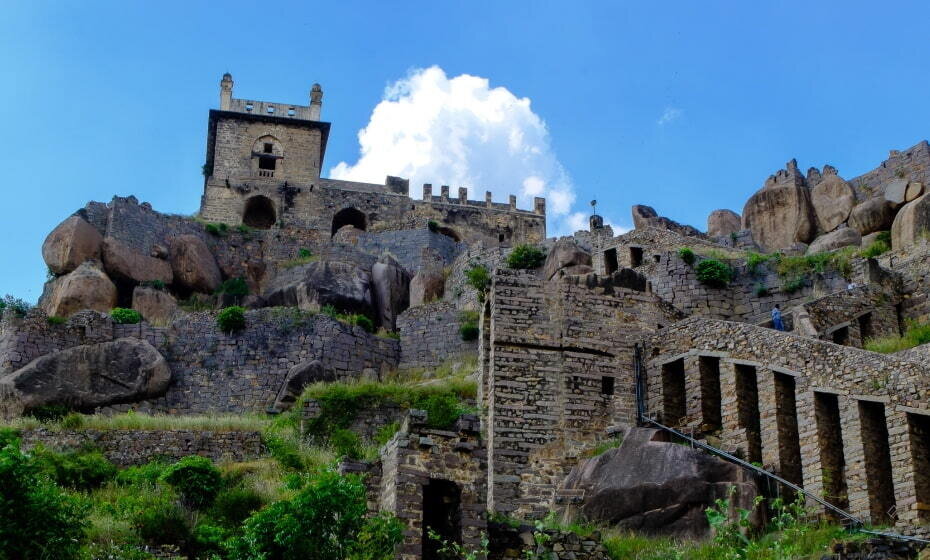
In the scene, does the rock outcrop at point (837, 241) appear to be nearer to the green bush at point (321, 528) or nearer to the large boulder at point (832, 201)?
the large boulder at point (832, 201)

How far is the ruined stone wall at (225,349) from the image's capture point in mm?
38531

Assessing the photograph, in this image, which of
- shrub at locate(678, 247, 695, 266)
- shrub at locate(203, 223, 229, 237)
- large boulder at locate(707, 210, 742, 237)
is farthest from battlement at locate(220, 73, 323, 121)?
shrub at locate(678, 247, 695, 266)

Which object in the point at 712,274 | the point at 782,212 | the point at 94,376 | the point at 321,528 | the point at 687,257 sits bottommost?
the point at 321,528

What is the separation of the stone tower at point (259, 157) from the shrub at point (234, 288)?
305 inches

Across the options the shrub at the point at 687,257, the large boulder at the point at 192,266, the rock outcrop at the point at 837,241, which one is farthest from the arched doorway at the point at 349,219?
the shrub at the point at 687,257

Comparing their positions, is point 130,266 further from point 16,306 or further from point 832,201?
point 832,201

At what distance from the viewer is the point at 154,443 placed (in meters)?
Result: 31.7

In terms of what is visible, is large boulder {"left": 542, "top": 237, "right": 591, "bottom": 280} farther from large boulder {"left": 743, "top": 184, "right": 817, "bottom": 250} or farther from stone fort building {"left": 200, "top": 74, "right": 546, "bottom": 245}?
stone fort building {"left": 200, "top": 74, "right": 546, "bottom": 245}

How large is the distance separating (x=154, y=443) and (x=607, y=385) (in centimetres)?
1074

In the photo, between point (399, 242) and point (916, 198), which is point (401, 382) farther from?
point (916, 198)

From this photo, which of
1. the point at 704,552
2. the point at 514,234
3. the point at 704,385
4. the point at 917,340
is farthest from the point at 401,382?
the point at 514,234

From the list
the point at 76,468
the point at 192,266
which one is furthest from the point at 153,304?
the point at 76,468

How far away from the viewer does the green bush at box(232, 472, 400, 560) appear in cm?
1917

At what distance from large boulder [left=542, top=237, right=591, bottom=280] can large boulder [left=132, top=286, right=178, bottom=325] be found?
12.6 meters
